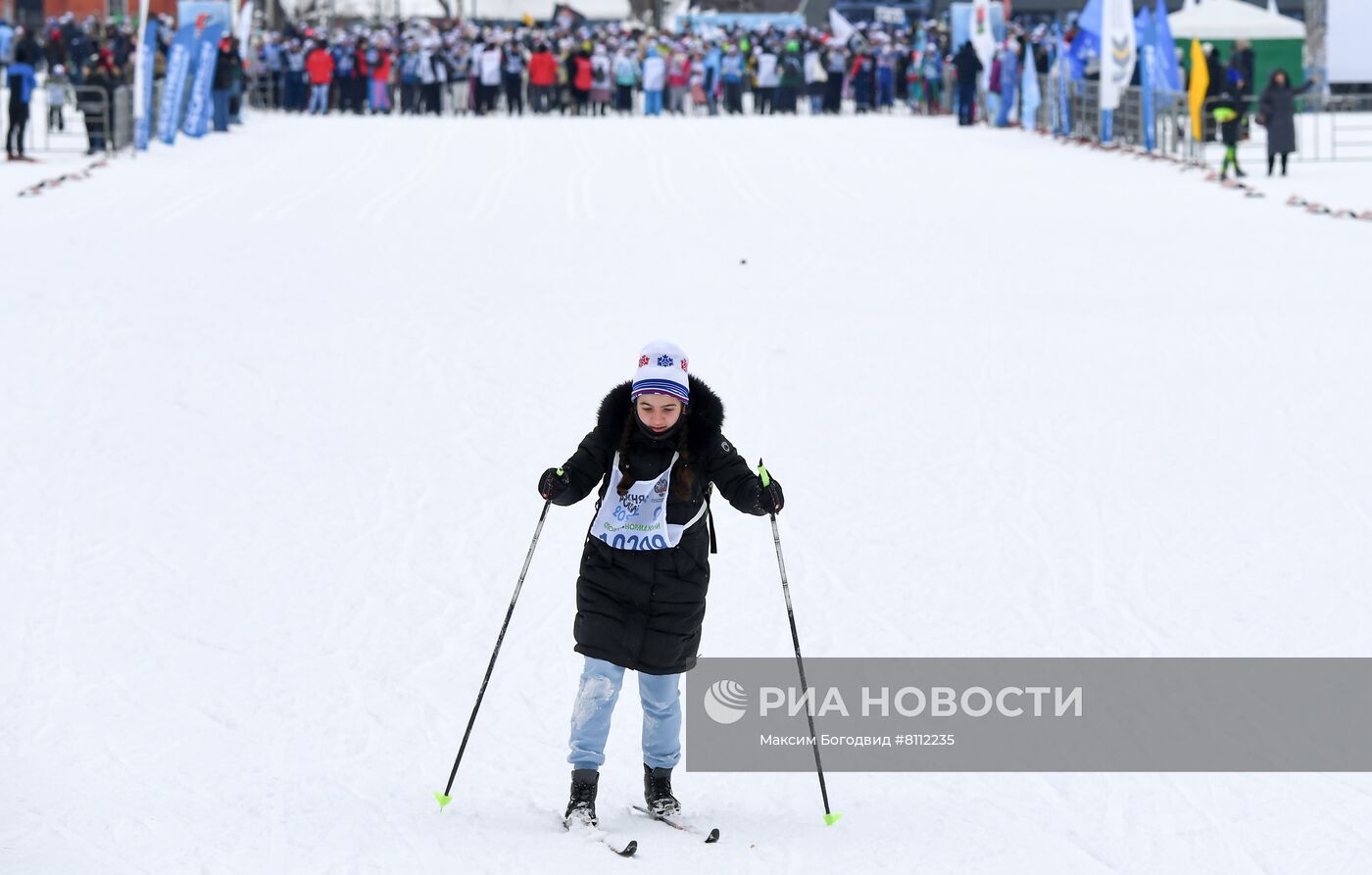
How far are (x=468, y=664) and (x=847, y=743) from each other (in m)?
1.58

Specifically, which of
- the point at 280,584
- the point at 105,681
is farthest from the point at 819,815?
the point at 280,584

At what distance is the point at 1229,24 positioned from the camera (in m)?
33.4

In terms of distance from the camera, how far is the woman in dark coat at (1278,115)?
2100 cm

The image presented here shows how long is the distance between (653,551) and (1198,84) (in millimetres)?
18756

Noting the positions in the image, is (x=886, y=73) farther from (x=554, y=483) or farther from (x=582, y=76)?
(x=554, y=483)

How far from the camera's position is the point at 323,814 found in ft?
17.9

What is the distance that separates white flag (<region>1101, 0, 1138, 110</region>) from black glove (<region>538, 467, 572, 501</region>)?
65.8 ft

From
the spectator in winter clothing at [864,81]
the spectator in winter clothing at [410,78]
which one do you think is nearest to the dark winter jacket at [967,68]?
the spectator in winter clothing at [864,81]

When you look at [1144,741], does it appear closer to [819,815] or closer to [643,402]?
[819,815]

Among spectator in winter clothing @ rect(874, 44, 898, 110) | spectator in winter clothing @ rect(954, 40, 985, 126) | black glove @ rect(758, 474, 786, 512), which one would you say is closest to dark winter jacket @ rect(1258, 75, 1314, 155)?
spectator in winter clothing @ rect(954, 40, 985, 126)

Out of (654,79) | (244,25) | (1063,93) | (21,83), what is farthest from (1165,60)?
(244,25)

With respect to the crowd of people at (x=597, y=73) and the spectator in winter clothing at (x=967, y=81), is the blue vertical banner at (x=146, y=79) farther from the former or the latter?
the spectator in winter clothing at (x=967, y=81)

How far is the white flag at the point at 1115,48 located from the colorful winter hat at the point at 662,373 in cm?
1996

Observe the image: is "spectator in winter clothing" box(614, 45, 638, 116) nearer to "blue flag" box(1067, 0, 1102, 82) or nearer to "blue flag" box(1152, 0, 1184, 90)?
"blue flag" box(1067, 0, 1102, 82)
